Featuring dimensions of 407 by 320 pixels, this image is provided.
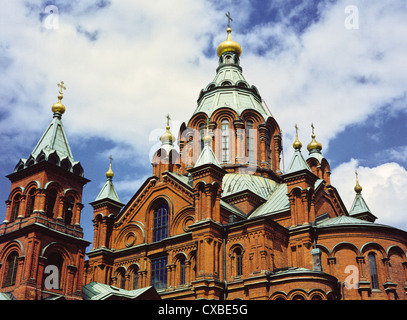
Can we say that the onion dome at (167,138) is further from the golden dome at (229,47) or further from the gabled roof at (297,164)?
the golden dome at (229,47)

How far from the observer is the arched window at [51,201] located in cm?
3155

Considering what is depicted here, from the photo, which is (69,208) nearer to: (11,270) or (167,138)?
(11,270)

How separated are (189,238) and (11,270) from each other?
10.5 metres

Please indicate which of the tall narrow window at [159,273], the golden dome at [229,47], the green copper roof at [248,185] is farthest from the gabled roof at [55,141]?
the golden dome at [229,47]

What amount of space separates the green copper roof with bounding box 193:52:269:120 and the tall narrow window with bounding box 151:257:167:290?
13115 mm

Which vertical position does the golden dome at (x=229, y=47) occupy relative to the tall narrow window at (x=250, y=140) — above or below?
above

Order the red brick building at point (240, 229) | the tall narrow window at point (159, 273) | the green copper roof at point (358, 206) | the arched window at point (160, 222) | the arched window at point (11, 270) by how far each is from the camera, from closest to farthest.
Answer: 1. the arched window at point (11, 270)
2. the red brick building at point (240, 229)
3. the tall narrow window at point (159, 273)
4. the arched window at point (160, 222)
5. the green copper roof at point (358, 206)

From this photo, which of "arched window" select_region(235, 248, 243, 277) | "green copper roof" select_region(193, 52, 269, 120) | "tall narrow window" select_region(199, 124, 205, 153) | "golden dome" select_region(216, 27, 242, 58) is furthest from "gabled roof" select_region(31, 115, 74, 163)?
"golden dome" select_region(216, 27, 242, 58)

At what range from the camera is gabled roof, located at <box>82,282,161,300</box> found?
3059 cm

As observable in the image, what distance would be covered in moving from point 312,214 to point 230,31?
957 inches

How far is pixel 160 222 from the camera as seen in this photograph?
3775cm

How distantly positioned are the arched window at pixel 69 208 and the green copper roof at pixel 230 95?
50.5ft

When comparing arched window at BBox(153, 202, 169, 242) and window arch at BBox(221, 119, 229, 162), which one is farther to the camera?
window arch at BBox(221, 119, 229, 162)

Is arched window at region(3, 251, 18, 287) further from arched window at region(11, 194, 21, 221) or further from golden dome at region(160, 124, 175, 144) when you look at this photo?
golden dome at region(160, 124, 175, 144)
